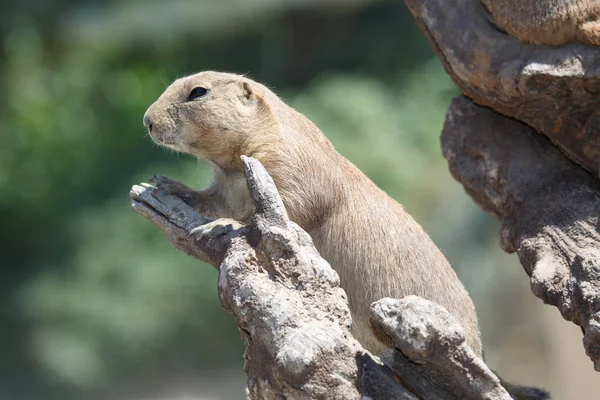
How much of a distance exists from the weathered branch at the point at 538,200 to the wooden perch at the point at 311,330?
82 cm

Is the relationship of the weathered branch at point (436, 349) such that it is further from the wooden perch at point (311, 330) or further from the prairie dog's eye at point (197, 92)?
the prairie dog's eye at point (197, 92)

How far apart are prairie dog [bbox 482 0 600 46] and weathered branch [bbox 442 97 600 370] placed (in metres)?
0.79

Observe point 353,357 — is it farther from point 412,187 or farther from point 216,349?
point 216,349

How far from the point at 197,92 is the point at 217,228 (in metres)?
1.10

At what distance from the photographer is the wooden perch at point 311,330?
3463 mm

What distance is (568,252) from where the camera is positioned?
4.40 meters

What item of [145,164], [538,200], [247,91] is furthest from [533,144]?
[145,164]

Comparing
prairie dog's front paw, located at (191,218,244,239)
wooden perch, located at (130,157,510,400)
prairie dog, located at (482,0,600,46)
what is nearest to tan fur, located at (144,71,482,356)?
prairie dog's front paw, located at (191,218,244,239)

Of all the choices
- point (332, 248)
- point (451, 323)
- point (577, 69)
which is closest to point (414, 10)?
point (577, 69)

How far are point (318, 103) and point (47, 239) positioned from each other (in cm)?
549

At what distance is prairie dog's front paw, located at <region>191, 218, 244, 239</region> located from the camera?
4266 millimetres

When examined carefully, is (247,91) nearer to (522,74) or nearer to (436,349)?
(522,74)

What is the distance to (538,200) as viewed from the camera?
4.95m

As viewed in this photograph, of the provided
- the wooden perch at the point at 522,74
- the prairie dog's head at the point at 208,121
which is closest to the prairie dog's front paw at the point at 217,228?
the prairie dog's head at the point at 208,121
